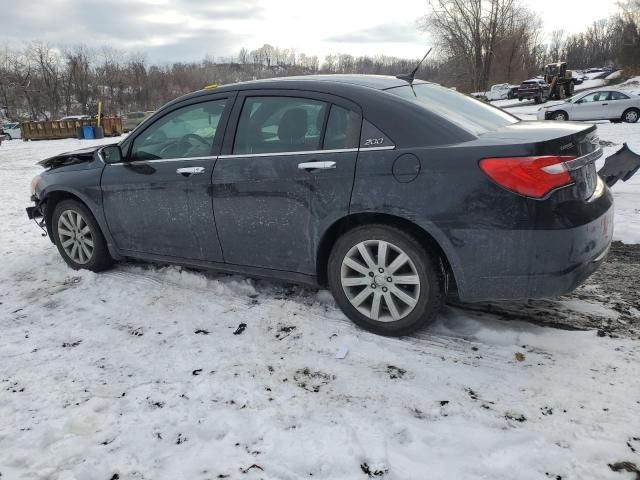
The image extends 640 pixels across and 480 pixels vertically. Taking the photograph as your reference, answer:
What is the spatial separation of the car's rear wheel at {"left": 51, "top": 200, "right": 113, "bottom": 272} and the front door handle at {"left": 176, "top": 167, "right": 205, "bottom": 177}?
1317mm

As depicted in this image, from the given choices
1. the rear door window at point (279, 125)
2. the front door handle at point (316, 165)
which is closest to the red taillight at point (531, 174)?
the front door handle at point (316, 165)

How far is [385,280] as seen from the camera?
3.16m

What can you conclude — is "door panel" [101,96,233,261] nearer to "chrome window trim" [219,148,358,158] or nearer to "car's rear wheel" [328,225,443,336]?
"chrome window trim" [219,148,358,158]

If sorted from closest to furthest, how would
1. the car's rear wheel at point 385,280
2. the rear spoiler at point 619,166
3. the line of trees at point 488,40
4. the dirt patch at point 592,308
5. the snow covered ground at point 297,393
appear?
1. the snow covered ground at point 297,393
2. the car's rear wheel at point 385,280
3. the dirt patch at point 592,308
4. the rear spoiler at point 619,166
5. the line of trees at point 488,40

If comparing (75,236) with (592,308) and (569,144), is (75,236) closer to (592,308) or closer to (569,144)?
(569,144)

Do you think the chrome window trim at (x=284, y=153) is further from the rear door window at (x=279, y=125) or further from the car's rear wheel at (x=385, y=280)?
the car's rear wheel at (x=385, y=280)

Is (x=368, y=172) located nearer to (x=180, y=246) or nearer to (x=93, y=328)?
(x=180, y=246)

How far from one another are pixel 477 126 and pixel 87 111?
229 ft

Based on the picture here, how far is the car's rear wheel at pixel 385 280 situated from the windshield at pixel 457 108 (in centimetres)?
85

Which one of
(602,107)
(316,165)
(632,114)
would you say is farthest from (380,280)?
(602,107)

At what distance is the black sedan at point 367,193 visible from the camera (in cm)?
274

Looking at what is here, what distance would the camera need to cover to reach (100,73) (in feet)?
231

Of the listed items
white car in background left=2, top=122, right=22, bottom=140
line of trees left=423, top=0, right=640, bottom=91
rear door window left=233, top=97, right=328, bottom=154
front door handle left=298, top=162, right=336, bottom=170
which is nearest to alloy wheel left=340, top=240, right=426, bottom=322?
front door handle left=298, top=162, right=336, bottom=170

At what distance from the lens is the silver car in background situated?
1956 centimetres
